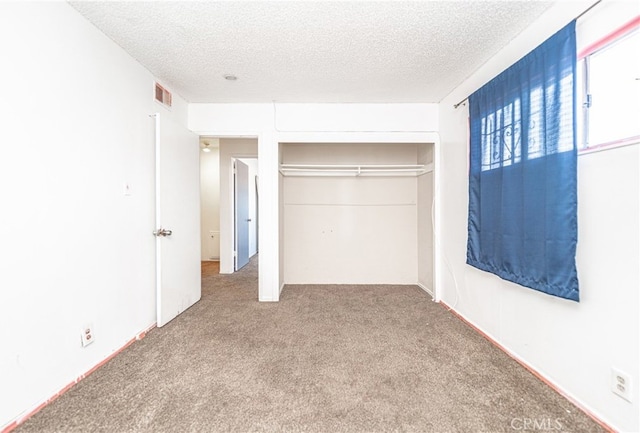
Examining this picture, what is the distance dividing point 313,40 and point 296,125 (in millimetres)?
1263

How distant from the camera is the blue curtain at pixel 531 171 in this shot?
4.84ft

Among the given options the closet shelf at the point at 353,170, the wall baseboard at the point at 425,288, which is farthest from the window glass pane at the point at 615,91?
the wall baseboard at the point at 425,288

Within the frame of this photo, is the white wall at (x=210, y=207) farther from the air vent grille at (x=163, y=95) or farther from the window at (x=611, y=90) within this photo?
the window at (x=611, y=90)

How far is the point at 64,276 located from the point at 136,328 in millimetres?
878

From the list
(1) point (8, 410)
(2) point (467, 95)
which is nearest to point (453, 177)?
(2) point (467, 95)

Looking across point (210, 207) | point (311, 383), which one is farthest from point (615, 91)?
point (210, 207)

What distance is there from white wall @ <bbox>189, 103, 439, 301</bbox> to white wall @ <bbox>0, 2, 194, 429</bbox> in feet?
3.30

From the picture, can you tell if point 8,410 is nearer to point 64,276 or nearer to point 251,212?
point 64,276

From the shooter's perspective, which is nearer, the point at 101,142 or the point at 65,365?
the point at 65,365

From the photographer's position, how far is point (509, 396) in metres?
1.54

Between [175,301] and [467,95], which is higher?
[467,95]

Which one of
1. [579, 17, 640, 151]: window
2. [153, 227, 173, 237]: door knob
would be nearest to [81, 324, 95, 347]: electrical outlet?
[153, 227, 173, 237]: door knob

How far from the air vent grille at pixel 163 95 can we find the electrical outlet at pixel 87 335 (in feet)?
6.84

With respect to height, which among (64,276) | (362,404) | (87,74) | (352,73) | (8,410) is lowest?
(362,404)
